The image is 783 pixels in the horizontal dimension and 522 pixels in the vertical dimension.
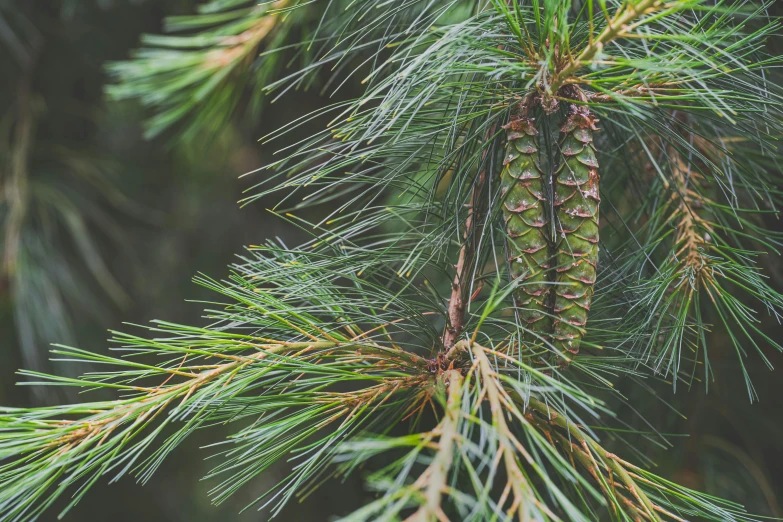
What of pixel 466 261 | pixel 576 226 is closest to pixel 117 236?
pixel 466 261

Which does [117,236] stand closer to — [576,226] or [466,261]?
[466,261]

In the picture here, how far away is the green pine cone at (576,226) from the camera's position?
0.46 metres

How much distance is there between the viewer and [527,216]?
18.1 inches

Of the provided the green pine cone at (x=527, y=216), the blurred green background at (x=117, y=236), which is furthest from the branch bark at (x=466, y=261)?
the blurred green background at (x=117, y=236)

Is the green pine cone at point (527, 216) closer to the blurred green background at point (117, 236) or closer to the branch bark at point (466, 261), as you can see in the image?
the branch bark at point (466, 261)

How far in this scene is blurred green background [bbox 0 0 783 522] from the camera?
1030 millimetres

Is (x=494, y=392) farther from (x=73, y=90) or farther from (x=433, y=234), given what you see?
(x=73, y=90)

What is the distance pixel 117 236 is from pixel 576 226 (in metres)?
1.28

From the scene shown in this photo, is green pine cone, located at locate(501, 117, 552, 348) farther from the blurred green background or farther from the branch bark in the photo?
the blurred green background

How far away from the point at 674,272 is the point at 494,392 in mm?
254

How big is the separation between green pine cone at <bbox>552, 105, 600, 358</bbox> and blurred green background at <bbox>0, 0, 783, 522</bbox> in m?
0.47

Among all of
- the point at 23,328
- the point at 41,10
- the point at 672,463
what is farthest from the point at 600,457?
the point at 41,10

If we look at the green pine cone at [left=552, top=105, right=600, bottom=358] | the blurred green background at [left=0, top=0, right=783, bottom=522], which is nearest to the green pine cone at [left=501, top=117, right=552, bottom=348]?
the green pine cone at [left=552, top=105, right=600, bottom=358]

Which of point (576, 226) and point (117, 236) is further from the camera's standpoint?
point (117, 236)
